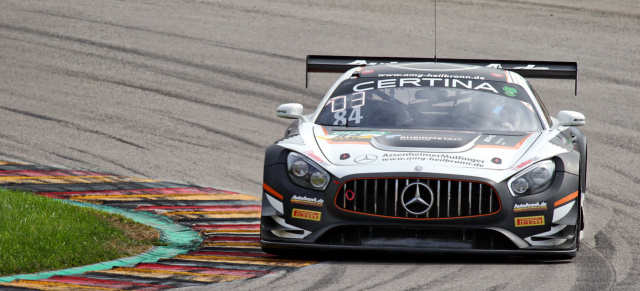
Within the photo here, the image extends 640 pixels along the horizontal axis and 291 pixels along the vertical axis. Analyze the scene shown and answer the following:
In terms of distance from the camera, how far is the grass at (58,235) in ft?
21.3

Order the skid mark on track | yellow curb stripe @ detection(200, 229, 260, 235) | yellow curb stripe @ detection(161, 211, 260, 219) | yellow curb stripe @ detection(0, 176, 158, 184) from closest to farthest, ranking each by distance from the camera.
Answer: the skid mark on track < yellow curb stripe @ detection(200, 229, 260, 235) < yellow curb stripe @ detection(161, 211, 260, 219) < yellow curb stripe @ detection(0, 176, 158, 184)

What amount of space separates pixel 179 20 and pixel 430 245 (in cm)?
1271

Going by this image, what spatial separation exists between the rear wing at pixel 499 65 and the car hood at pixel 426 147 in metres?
2.05

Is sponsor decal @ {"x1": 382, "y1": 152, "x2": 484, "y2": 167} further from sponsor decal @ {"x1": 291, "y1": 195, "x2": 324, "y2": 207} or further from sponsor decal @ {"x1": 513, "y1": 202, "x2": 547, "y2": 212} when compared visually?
sponsor decal @ {"x1": 291, "y1": 195, "x2": 324, "y2": 207}

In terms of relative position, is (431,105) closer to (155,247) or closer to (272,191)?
(272,191)

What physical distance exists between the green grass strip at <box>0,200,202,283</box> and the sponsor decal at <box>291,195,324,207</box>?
0.93 meters

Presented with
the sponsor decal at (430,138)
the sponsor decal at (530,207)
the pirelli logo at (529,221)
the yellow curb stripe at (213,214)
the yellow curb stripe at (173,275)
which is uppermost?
the sponsor decal at (430,138)

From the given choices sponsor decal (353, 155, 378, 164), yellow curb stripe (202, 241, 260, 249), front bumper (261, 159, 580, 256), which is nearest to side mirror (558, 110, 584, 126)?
front bumper (261, 159, 580, 256)

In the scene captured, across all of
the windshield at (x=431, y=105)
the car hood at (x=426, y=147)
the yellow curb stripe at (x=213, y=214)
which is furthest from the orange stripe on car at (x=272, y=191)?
the yellow curb stripe at (x=213, y=214)

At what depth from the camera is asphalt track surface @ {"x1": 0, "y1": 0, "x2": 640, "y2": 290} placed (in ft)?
22.3

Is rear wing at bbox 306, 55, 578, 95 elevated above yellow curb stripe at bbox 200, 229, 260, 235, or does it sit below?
above

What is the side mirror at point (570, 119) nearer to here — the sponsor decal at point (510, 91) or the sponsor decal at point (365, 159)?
the sponsor decal at point (510, 91)

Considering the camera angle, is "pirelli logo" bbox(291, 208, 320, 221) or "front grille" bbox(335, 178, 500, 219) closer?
"front grille" bbox(335, 178, 500, 219)

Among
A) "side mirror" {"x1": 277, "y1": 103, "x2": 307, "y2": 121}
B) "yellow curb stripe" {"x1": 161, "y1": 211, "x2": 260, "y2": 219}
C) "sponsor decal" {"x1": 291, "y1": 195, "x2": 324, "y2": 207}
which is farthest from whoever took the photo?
"yellow curb stripe" {"x1": 161, "y1": 211, "x2": 260, "y2": 219}
